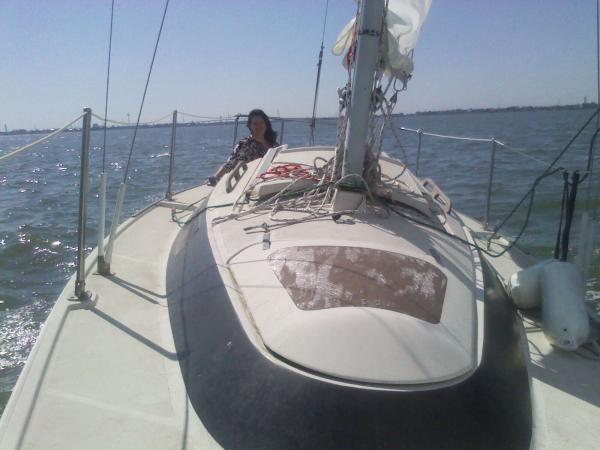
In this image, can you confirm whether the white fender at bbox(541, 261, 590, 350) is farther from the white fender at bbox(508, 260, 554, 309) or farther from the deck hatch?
the deck hatch

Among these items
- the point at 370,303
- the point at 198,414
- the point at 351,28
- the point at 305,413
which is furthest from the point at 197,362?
the point at 351,28

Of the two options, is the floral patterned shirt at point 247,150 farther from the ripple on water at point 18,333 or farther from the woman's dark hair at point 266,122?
the ripple on water at point 18,333

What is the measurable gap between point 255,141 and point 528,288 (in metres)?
4.43

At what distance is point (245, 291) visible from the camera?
249cm

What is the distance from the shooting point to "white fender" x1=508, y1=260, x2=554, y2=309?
294 cm

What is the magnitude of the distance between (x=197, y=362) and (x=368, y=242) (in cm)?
105

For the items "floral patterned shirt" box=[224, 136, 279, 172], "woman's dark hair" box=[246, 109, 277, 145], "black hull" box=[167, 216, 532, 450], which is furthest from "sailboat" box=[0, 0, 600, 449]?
"woman's dark hair" box=[246, 109, 277, 145]

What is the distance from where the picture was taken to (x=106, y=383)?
2.33 m

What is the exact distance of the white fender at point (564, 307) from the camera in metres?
2.62

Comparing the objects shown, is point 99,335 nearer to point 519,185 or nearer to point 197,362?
point 197,362

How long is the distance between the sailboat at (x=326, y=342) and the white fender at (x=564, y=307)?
0.31 ft

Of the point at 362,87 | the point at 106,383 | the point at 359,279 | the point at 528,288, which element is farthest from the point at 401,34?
the point at 106,383

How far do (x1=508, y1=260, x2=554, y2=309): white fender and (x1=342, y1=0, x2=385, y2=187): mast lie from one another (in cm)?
109

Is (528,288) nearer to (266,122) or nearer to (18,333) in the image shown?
(18,333)
